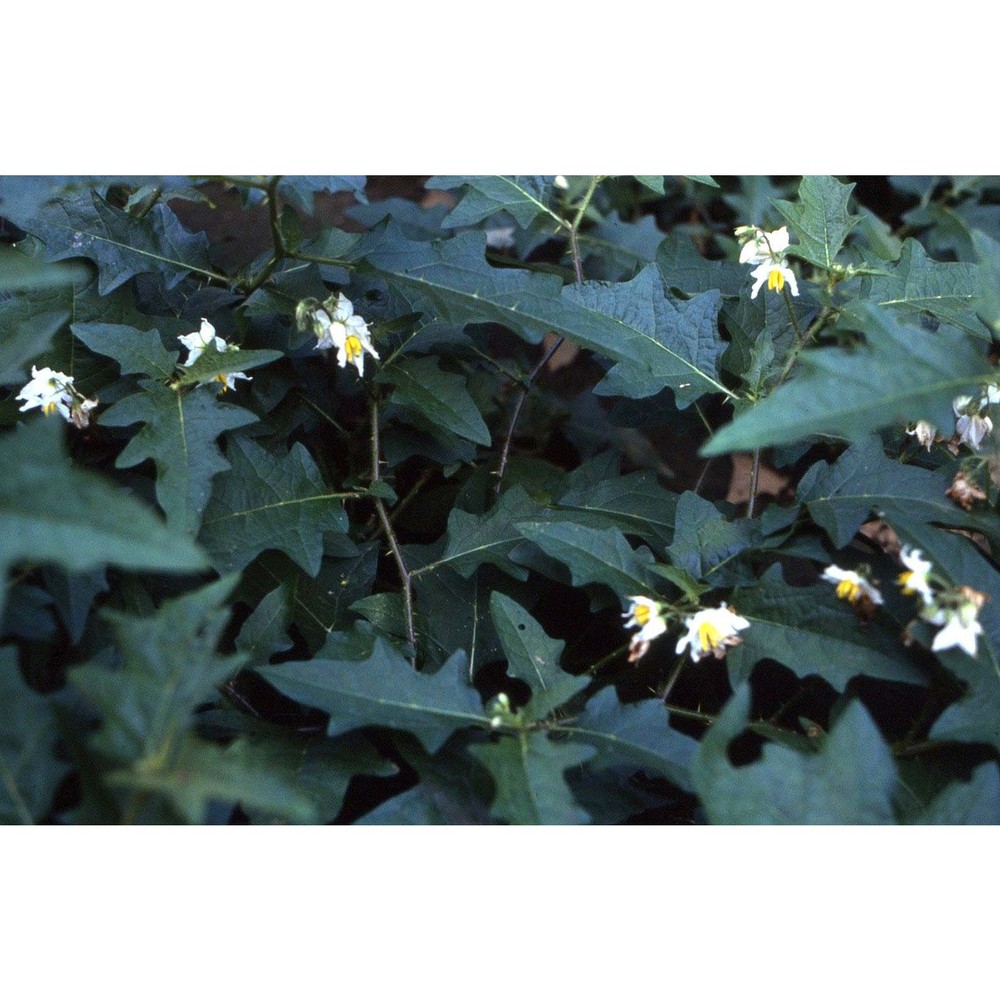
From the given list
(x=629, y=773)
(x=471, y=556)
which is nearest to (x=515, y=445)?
(x=471, y=556)

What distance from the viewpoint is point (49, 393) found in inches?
58.8

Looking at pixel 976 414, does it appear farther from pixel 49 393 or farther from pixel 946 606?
pixel 49 393

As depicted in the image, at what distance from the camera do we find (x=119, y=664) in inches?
51.0

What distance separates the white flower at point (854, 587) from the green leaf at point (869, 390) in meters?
0.25

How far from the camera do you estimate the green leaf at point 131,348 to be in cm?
151

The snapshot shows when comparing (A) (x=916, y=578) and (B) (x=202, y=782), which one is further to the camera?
(A) (x=916, y=578)

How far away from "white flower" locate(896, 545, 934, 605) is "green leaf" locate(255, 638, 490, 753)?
60 centimetres

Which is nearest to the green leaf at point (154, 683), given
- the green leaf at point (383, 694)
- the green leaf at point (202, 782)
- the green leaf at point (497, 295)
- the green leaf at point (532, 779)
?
the green leaf at point (202, 782)

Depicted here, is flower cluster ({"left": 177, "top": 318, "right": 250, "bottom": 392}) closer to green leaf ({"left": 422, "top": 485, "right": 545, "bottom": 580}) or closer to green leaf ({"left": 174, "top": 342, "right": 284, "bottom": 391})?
green leaf ({"left": 174, "top": 342, "right": 284, "bottom": 391})

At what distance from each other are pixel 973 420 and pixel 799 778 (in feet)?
2.73

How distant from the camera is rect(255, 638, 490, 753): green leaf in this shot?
1.21 meters

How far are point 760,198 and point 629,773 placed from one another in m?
1.91

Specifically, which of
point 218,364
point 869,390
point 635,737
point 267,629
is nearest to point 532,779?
point 635,737

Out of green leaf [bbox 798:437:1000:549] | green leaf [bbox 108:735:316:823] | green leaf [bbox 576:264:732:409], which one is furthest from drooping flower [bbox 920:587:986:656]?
green leaf [bbox 108:735:316:823]
